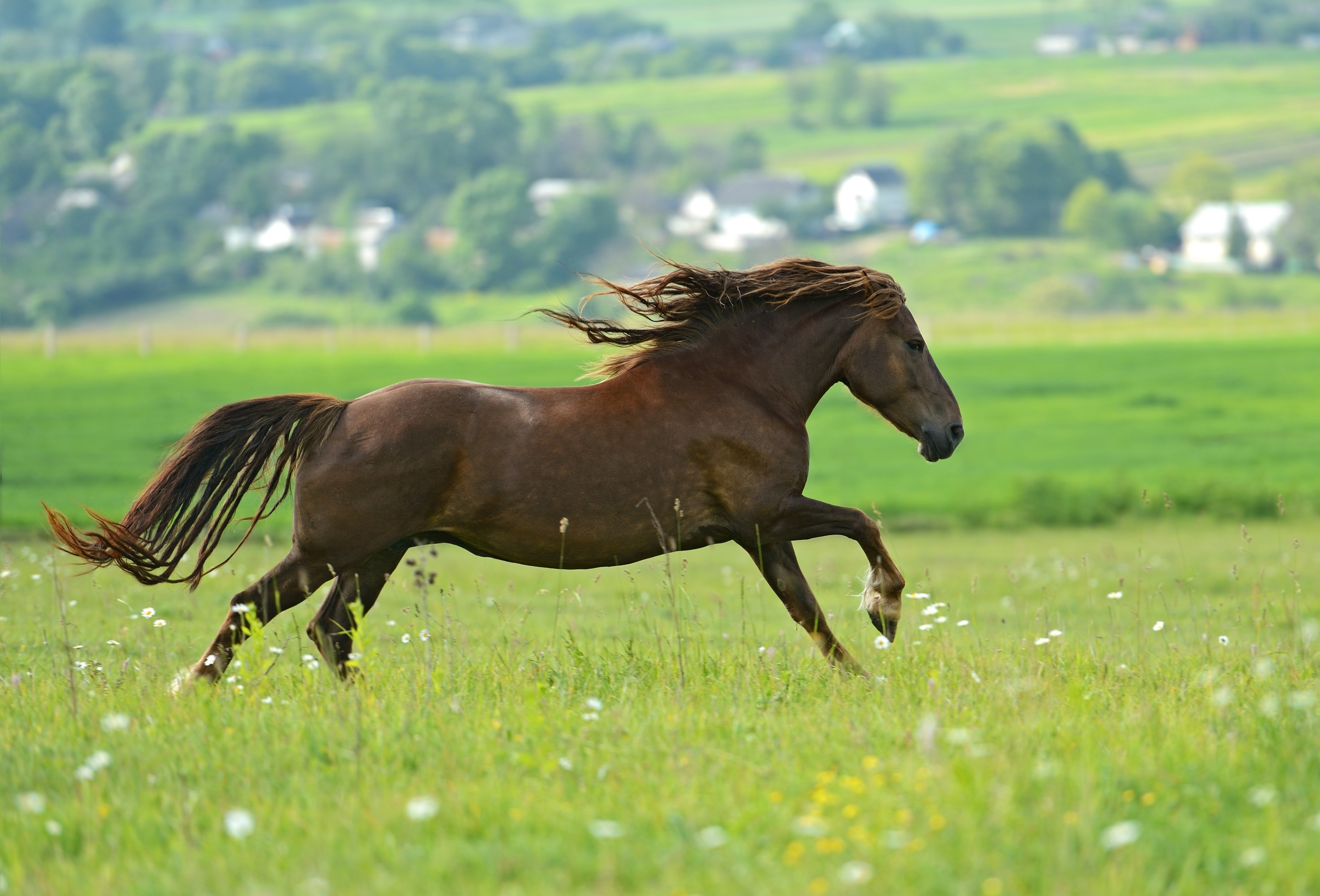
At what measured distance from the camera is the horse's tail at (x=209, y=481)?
252 inches

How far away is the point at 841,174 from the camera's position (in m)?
141

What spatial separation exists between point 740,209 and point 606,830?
132435 mm

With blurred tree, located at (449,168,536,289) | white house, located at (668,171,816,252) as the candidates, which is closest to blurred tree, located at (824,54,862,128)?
white house, located at (668,171,816,252)

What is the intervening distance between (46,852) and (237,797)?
0.57 metres

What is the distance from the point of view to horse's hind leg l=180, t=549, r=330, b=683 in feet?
20.4


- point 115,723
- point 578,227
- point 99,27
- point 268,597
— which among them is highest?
point 99,27

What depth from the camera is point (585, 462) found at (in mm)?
6422

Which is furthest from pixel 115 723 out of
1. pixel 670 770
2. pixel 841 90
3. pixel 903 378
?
pixel 841 90

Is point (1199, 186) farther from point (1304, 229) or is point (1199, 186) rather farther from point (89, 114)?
point (89, 114)

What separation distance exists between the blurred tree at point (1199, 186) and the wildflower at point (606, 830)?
420ft

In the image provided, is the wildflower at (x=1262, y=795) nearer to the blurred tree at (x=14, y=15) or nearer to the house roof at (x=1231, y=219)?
the house roof at (x=1231, y=219)

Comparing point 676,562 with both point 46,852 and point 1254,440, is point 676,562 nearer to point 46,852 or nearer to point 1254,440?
point 46,852

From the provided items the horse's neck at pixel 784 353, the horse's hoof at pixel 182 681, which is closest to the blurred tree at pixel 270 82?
the horse's neck at pixel 784 353

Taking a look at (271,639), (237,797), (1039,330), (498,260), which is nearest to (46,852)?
(237,797)
